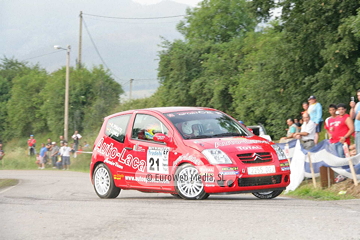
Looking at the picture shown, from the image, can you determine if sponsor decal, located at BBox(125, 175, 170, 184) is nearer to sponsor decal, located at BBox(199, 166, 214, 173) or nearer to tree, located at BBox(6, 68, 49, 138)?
sponsor decal, located at BBox(199, 166, 214, 173)

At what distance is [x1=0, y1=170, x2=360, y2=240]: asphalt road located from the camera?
7043mm

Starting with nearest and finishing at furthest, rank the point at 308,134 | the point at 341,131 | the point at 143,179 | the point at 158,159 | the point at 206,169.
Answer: the point at 206,169
the point at 158,159
the point at 143,179
the point at 341,131
the point at 308,134

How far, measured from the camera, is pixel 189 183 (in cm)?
1085

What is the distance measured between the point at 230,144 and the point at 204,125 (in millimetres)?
1006

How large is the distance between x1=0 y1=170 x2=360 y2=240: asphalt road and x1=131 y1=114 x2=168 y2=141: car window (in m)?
1.76

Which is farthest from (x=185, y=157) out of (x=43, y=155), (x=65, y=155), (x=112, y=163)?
(x=43, y=155)

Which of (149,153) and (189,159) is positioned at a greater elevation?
(149,153)

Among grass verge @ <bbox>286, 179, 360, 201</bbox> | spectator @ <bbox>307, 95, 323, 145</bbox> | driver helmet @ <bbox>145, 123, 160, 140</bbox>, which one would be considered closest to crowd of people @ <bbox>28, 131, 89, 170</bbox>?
spectator @ <bbox>307, 95, 323, 145</bbox>

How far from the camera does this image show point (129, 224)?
7922 millimetres

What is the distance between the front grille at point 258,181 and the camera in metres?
10.4

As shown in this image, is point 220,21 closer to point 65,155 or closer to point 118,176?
point 65,155

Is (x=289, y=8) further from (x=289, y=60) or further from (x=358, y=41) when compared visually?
(x=358, y=41)

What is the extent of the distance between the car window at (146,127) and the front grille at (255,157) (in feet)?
5.54

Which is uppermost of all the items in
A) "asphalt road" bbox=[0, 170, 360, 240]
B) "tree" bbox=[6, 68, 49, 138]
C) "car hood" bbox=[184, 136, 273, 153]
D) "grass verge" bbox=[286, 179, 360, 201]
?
"tree" bbox=[6, 68, 49, 138]
